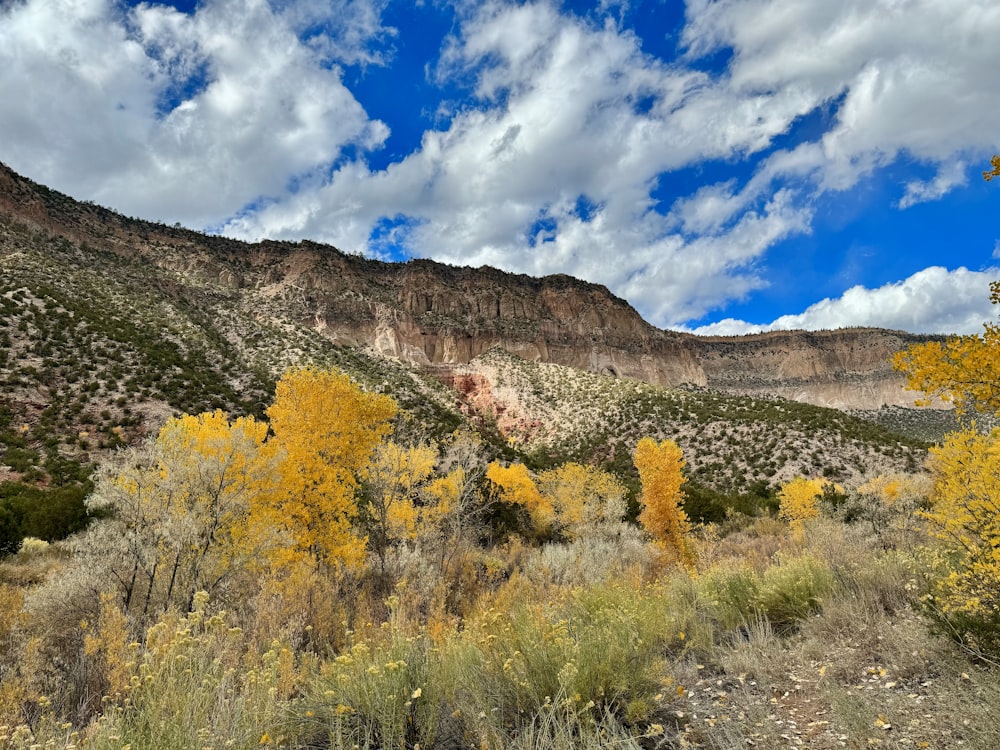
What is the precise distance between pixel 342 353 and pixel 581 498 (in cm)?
3206

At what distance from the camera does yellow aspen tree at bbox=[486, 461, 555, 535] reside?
88.9ft

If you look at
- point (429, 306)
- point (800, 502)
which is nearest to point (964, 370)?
point (800, 502)

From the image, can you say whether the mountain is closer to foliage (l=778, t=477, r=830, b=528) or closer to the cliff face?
the cliff face

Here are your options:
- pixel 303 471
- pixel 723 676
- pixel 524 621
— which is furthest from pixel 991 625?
pixel 303 471

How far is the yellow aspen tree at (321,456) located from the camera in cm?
945

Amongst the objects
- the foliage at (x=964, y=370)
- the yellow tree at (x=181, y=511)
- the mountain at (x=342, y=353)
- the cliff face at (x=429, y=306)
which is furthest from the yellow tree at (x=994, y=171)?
the cliff face at (x=429, y=306)

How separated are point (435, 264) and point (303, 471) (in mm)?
80959

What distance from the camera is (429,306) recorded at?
80.0 meters

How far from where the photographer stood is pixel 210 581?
737 cm

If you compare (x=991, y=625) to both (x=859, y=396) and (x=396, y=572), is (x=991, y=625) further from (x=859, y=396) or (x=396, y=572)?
(x=859, y=396)

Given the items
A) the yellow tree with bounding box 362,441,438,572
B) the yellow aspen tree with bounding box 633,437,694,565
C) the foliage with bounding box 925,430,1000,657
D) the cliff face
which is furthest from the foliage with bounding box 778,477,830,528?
the cliff face

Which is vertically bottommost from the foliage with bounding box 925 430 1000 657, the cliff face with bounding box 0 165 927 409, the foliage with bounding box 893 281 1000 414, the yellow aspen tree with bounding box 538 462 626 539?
the yellow aspen tree with bounding box 538 462 626 539

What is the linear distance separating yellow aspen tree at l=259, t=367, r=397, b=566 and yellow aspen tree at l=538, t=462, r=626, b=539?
51.5 feet

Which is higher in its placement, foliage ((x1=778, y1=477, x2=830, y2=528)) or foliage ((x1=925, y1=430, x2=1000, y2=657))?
foliage ((x1=925, y1=430, x2=1000, y2=657))
